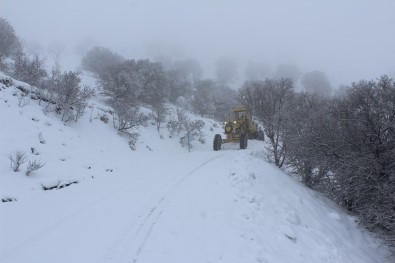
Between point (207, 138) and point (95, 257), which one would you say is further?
point (207, 138)

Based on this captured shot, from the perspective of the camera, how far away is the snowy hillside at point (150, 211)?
19.6 ft

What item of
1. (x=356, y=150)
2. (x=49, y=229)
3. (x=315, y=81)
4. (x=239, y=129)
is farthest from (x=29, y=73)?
(x=315, y=81)

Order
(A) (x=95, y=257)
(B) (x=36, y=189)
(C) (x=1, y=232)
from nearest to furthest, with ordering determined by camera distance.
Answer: (A) (x=95, y=257) → (C) (x=1, y=232) → (B) (x=36, y=189)

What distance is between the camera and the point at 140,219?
720cm

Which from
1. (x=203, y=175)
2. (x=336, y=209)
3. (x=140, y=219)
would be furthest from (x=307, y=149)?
(x=140, y=219)

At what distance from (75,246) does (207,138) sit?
85.7 ft

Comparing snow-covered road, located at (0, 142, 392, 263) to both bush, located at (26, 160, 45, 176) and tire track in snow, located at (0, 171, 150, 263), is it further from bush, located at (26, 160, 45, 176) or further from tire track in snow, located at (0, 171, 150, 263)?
bush, located at (26, 160, 45, 176)

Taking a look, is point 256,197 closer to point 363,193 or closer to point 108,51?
point 363,193

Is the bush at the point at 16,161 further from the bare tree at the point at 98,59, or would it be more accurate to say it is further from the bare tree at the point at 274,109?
the bare tree at the point at 98,59

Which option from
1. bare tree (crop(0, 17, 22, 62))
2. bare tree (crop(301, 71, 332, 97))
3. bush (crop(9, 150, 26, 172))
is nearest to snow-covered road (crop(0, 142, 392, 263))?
bush (crop(9, 150, 26, 172))

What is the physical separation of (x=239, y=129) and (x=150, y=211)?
1532 cm

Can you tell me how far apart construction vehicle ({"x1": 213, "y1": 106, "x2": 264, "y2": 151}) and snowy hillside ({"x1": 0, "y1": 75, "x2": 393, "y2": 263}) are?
657 cm

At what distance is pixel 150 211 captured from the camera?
7727 mm

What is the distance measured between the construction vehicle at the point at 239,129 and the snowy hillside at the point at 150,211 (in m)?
6.57
